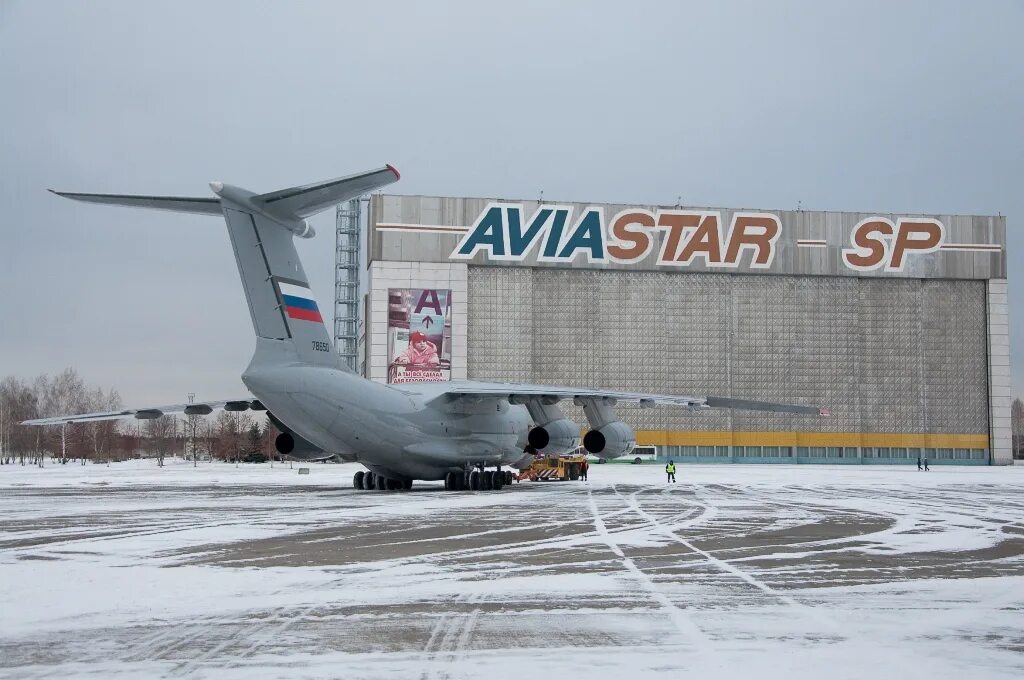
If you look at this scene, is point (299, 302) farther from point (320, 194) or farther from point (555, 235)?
point (555, 235)

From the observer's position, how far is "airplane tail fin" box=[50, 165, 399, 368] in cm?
1983

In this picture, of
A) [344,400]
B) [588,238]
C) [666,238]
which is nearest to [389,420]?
[344,400]

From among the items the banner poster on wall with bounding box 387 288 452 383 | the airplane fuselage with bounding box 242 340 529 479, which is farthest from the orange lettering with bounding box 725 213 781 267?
the airplane fuselage with bounding box 242 340 529 479

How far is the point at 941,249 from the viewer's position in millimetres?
70688

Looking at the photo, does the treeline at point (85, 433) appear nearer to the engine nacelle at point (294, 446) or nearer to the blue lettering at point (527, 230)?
the blue lettering at point (527, 230)

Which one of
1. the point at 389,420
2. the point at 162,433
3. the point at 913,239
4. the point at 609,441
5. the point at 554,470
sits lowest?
the point at 162,433

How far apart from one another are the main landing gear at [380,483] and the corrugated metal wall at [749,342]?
132 feet

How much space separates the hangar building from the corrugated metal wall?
99 millimetres

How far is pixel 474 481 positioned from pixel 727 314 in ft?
153

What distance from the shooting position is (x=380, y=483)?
90.3ft

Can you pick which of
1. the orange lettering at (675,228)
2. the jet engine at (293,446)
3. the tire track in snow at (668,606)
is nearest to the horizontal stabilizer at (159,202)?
the jet engine at (293,446)

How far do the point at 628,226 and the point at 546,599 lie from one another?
61.2m

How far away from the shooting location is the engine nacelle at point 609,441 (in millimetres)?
26688

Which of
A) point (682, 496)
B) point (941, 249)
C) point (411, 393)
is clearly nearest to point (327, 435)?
point (411, 393)
